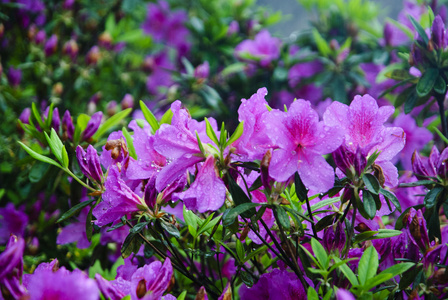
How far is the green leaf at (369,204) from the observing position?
77cm

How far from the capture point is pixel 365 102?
82cm

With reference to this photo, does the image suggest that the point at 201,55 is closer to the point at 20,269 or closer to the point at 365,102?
the point at 365,102

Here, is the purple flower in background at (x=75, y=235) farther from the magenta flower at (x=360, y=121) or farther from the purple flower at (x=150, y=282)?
the magenta flower at (x=360, y=121)

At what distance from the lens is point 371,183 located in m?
0.77

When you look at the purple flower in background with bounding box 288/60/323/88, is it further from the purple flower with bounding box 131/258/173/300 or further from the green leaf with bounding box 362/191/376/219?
the purple flower with bounding box 131/258/173/300

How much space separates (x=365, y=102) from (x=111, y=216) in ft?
1.73

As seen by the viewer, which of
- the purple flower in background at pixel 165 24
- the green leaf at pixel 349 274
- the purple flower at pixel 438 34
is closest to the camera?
the green leaf at pixel 349 274

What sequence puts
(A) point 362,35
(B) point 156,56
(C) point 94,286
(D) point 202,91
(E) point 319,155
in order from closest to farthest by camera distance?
(C) point 94,286
(E) point 319,155
(D) point 202,91
(A) point 362,35
(B) point 156,56

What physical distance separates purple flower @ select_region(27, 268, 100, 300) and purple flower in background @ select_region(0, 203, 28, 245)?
1.03 metres

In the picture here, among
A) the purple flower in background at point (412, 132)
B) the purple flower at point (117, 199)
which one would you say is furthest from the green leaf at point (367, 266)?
the purple flower in background at point (412, 132)

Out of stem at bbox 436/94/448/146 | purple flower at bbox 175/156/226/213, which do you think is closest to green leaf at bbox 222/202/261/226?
purple flower at bbox 175/156/226/213

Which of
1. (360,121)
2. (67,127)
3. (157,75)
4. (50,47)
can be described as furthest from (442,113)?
(157,75)

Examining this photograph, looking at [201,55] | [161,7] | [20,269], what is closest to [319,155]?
[20,269]

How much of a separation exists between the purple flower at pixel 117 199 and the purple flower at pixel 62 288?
22cm
